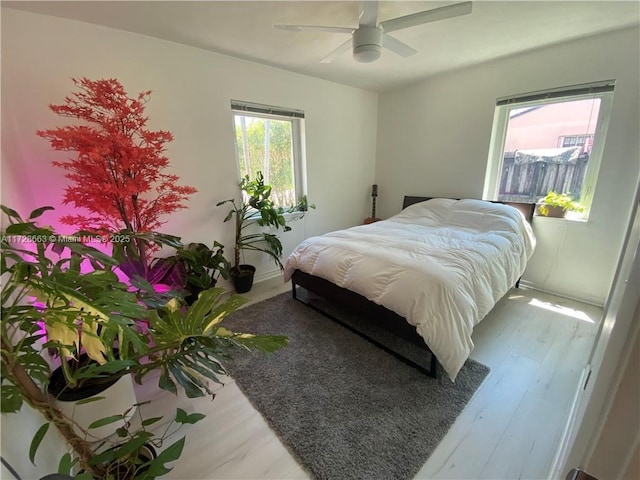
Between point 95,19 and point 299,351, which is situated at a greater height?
point 95,19

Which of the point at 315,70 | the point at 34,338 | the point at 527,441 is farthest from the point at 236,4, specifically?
the point at 527,441

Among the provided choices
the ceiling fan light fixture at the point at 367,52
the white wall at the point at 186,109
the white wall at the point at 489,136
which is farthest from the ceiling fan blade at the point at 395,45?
the white wall at the point at 489,136

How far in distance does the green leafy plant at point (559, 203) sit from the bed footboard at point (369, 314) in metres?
2.00

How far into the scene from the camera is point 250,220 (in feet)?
9.67

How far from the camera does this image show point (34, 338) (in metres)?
0.72

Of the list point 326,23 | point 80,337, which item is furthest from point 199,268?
point 326,23

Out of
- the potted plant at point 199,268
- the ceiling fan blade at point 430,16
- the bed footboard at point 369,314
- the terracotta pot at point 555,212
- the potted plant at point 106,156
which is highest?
the ceiling fan blade at point 430,16

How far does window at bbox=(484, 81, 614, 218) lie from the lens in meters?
2.37

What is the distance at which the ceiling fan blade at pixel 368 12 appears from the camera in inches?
57.9

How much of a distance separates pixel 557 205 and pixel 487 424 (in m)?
2.26

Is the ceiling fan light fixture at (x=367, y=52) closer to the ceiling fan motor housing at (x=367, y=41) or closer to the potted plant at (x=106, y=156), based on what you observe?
the ceiling fan motor housing at (x=367, y=41)

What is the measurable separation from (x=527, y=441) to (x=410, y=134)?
337cm

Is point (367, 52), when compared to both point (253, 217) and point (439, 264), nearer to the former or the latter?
point (439, 264)

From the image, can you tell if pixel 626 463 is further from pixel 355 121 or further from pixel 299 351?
pixel 355 121
